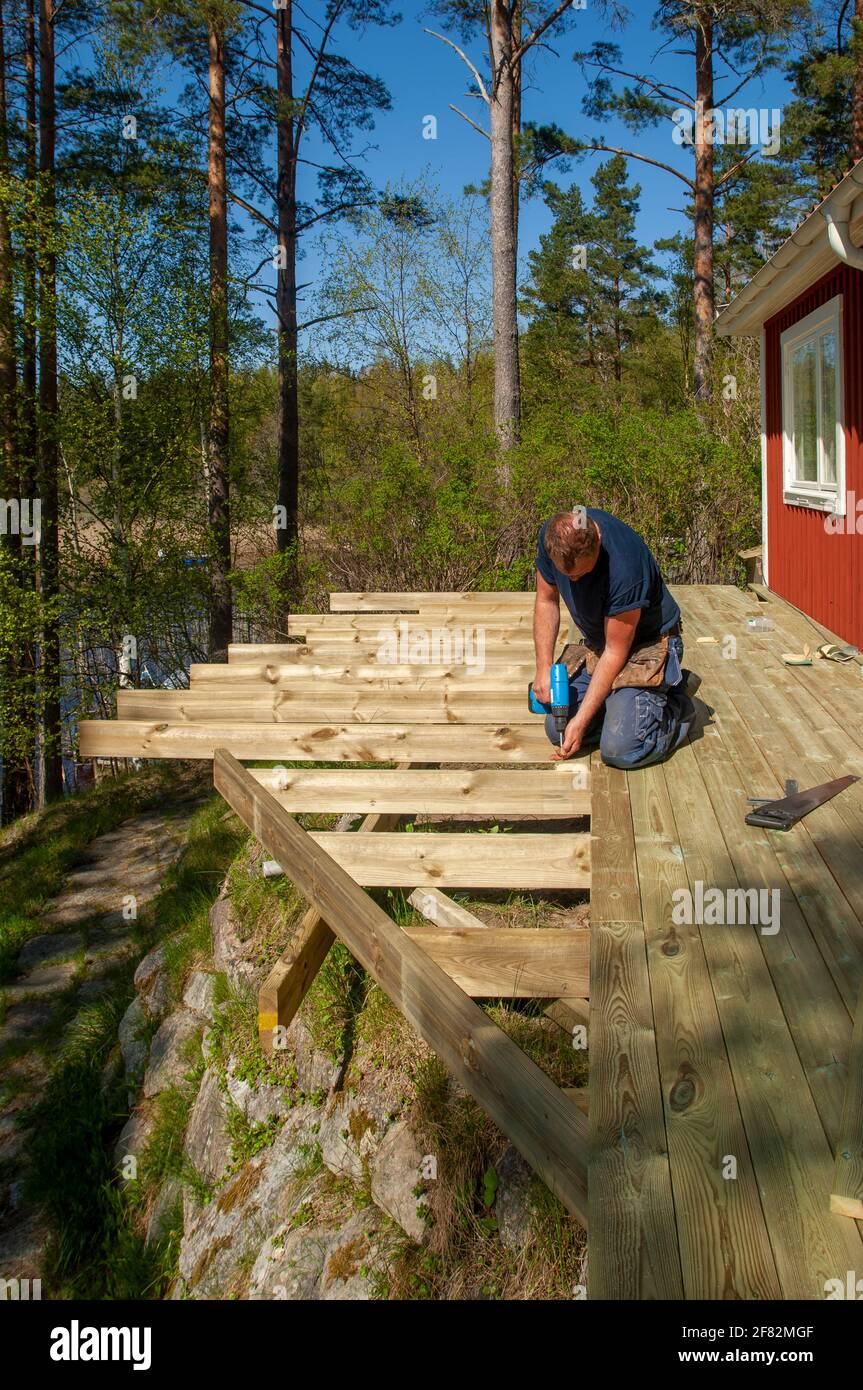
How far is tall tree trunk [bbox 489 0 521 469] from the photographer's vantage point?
1376 cm

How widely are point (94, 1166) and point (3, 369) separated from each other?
451 inches

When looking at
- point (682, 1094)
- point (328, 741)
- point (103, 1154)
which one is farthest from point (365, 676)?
point (682, 1094)

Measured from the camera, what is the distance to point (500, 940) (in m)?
4.02

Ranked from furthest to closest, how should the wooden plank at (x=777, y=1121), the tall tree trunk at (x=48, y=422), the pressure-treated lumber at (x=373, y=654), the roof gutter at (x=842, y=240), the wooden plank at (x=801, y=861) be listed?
the tall tree trunk at (x=48, y=422) < the pressure-treated lumber at (x=373, y=654) < the roof gutter at (x=842, y=240) < the wooden plank at (x=801, y=861) < the wooden plank at (x=777, y=1121)

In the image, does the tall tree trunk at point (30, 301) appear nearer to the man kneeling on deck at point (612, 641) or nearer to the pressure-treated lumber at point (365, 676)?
the pressure-treated lumber at point (365, 676)

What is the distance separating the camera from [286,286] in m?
15.8

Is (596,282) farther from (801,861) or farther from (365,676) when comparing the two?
(801,861)

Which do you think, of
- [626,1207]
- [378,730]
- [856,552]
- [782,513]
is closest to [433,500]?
[782,513]

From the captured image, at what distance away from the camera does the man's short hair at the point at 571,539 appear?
4.27 meters

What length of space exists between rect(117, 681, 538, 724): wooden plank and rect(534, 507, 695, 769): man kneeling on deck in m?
0.63

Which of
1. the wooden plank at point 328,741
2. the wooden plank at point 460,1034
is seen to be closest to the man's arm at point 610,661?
the wooden plank at point 328,741

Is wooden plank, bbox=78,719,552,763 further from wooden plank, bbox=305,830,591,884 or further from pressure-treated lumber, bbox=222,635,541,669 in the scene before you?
pressure-treated lumber, bbox=222,635,541,669

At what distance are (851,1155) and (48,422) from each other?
14.0m
